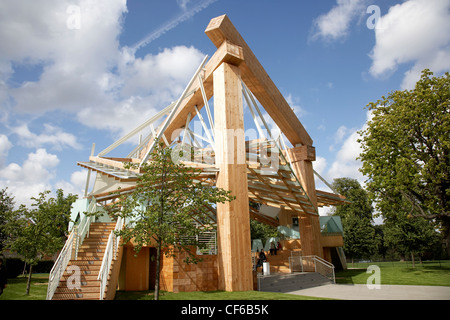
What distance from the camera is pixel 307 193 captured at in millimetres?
19156

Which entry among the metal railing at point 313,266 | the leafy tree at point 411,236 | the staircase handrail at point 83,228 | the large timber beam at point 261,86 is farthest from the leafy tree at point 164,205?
the leafy tree at point 411,236

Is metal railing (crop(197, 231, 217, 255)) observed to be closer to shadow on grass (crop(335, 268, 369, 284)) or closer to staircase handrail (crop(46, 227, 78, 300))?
staircase handrail (crop(46, 227, 78, 300))

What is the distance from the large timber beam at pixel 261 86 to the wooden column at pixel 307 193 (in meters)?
0.78

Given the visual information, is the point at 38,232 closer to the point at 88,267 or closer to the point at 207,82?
the point at 88,267

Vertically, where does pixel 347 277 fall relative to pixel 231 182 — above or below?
below

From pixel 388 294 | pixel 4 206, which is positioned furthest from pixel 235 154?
pixel 4 206

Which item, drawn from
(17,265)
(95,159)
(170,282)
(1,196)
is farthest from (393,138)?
(1,196)

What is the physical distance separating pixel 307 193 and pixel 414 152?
6735mm

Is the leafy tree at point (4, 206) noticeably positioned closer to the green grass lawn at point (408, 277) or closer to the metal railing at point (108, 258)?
the metal railing at point (108, 258)

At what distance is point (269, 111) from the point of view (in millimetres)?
18016

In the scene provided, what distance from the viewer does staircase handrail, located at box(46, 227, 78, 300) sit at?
8359mm

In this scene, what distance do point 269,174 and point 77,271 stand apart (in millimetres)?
9859

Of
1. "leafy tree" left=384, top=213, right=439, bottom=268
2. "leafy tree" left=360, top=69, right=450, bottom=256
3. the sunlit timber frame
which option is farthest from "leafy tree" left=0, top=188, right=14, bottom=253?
"leafy tree" left=384, top=213, right=439, bottom=268

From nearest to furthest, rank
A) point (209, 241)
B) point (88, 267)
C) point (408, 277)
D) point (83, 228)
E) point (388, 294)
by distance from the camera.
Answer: point (88, 267)
point (388, 294)
point (83, 228)
point (209, 241)
point (408, 277)
